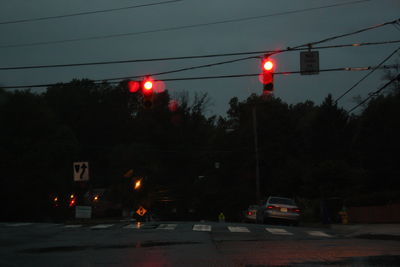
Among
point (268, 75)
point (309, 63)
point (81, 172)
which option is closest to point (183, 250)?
point (268, 75)

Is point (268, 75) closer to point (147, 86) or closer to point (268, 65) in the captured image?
point (268, 65)

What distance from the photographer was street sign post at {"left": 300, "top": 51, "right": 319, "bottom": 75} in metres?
20.1

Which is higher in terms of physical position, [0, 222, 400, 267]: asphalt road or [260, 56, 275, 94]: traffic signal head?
[260, 56, 275, 94]: traffic signal head

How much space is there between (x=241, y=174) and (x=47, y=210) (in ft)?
79.8

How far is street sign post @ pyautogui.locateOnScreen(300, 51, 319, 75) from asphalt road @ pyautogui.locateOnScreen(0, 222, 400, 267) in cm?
537

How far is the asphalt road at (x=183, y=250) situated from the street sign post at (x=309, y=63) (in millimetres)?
5374

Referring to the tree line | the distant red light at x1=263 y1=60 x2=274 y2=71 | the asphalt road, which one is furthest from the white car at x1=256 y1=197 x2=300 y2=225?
the tree line

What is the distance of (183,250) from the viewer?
1417cm

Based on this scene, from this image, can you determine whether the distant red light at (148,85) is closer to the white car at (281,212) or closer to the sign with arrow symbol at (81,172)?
the sign with arrow symbol at (81,172)

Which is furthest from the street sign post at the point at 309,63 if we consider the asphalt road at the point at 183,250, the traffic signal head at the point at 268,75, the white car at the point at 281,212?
the white car at the point at 281,212

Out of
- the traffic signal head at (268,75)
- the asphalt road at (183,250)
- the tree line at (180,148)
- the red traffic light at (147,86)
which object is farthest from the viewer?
the tree line at (180,148)

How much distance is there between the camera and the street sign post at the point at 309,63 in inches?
790

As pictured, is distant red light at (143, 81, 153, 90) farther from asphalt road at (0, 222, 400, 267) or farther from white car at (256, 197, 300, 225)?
white car at (256, 197, 300, 225)

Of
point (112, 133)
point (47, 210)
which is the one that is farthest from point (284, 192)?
point (112, 133)
